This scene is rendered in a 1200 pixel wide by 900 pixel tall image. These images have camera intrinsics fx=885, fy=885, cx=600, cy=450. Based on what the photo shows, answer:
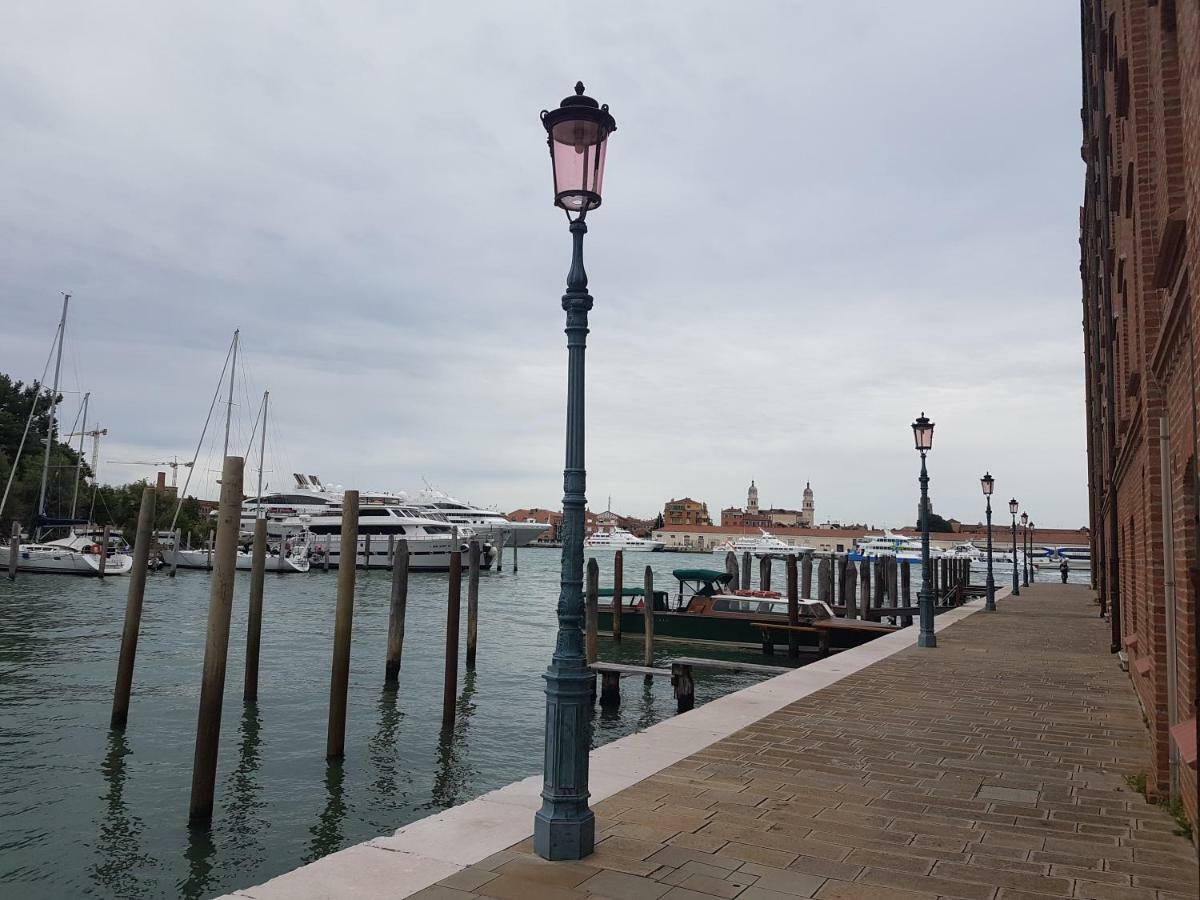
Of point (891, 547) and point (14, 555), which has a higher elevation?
point (891, 547)

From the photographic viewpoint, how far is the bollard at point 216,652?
32.2 feet

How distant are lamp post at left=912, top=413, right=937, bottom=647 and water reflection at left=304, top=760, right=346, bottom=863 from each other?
426 inches

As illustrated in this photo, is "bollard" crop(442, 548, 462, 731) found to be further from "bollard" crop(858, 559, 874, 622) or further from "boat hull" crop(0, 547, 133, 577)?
"boat hull" crop(0, 547, 133, 577)

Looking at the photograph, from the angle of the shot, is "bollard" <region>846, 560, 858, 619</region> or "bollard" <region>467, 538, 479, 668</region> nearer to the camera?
"bollard" <region>467, 538, 479, 668</region>

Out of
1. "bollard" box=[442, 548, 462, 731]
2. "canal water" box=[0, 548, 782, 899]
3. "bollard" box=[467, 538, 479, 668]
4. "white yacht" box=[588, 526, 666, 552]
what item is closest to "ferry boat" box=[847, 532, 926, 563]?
"white yacht" box=[588, 526, 666, 552]

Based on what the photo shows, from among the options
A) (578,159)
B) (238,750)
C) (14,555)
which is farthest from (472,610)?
(14,555)

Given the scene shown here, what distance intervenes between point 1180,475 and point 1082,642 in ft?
48.2

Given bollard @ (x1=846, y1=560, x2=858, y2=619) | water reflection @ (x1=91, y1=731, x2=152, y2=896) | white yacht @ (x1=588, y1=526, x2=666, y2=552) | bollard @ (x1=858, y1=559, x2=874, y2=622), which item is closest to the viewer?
water reflection @ (x1=91, y1=731, x2=152, y2=896)

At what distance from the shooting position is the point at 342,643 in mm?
12852

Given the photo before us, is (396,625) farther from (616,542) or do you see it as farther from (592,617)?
(616,542)

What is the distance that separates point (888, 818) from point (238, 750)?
10549mm

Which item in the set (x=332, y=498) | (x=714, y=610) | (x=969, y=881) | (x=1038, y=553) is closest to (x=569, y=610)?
(x=969, y=881)

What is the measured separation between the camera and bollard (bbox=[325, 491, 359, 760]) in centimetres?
1245

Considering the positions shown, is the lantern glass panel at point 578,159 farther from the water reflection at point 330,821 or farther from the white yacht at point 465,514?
the white yacht at point 465,514
